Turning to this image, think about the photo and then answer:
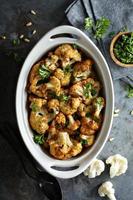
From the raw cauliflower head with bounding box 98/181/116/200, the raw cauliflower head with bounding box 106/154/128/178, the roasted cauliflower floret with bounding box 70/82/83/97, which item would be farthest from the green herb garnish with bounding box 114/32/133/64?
the raw cauliflower head with bounding box 98/181/116/200

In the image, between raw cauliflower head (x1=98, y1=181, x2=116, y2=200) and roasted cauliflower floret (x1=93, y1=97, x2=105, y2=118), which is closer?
roasted cauliflower floret (x1=93, y1=97, x2=105, y2=118)

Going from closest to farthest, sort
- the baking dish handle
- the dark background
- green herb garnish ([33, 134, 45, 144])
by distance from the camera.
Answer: the baking dish handle → green herb garnish ([33, 134, 45, 144]) → the dark background

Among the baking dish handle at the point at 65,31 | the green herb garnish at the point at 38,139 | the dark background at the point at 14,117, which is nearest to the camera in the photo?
the baking dish handle at the point at 65,31

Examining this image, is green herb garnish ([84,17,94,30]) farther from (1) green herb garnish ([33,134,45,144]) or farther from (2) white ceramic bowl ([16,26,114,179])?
(1) green herb garnish ([33,134,45,144])

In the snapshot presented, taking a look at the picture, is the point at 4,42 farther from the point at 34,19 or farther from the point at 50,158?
the point at 50,158

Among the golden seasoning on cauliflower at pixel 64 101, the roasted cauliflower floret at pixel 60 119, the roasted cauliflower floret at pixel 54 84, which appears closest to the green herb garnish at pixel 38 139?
the golden seasoning on cauliflower at pixel 64 101

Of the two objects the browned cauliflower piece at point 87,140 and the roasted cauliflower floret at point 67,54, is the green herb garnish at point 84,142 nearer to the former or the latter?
the browned cauliflower piece at point 87,140

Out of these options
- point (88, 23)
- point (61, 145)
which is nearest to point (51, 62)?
point (88, 23)
